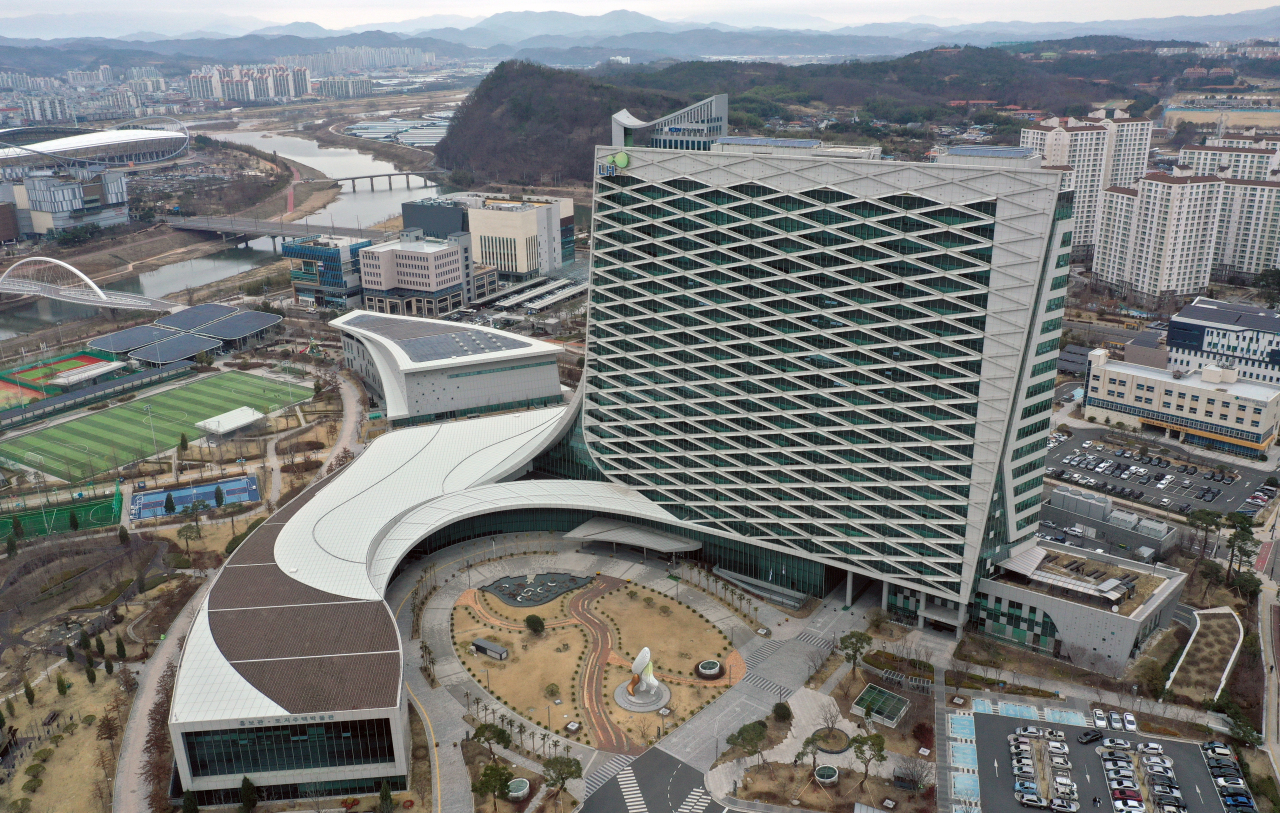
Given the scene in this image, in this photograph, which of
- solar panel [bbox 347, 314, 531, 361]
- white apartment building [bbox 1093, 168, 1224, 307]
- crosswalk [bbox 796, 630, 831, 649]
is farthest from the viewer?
white apartment building [bbox 1093, 168, 1224, 307]

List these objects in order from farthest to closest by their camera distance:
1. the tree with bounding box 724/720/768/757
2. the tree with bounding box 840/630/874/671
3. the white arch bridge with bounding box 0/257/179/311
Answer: the white arch bridge with bounding box 0/257/179/311
the tree with bounding box 840/630/874/671
the tree with bounding box 724/720/768/757

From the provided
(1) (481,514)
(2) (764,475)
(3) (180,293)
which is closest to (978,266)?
(2) (764,475)

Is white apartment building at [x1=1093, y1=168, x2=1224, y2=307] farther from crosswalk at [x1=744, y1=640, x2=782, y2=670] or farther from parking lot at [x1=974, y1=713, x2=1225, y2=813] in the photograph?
crosswalk at [x1=744, y1=640, x2=782, y2=670]

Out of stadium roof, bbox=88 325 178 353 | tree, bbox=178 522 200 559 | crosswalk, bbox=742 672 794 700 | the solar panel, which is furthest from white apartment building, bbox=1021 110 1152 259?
tree, bbox=178 522 200 559

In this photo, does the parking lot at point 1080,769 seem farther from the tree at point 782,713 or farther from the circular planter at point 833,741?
the tree at point 782,713

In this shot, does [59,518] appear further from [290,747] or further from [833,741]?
[833,741]

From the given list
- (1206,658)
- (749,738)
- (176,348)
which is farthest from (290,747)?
(176,348)

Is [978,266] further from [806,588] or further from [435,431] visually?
[435,431]
